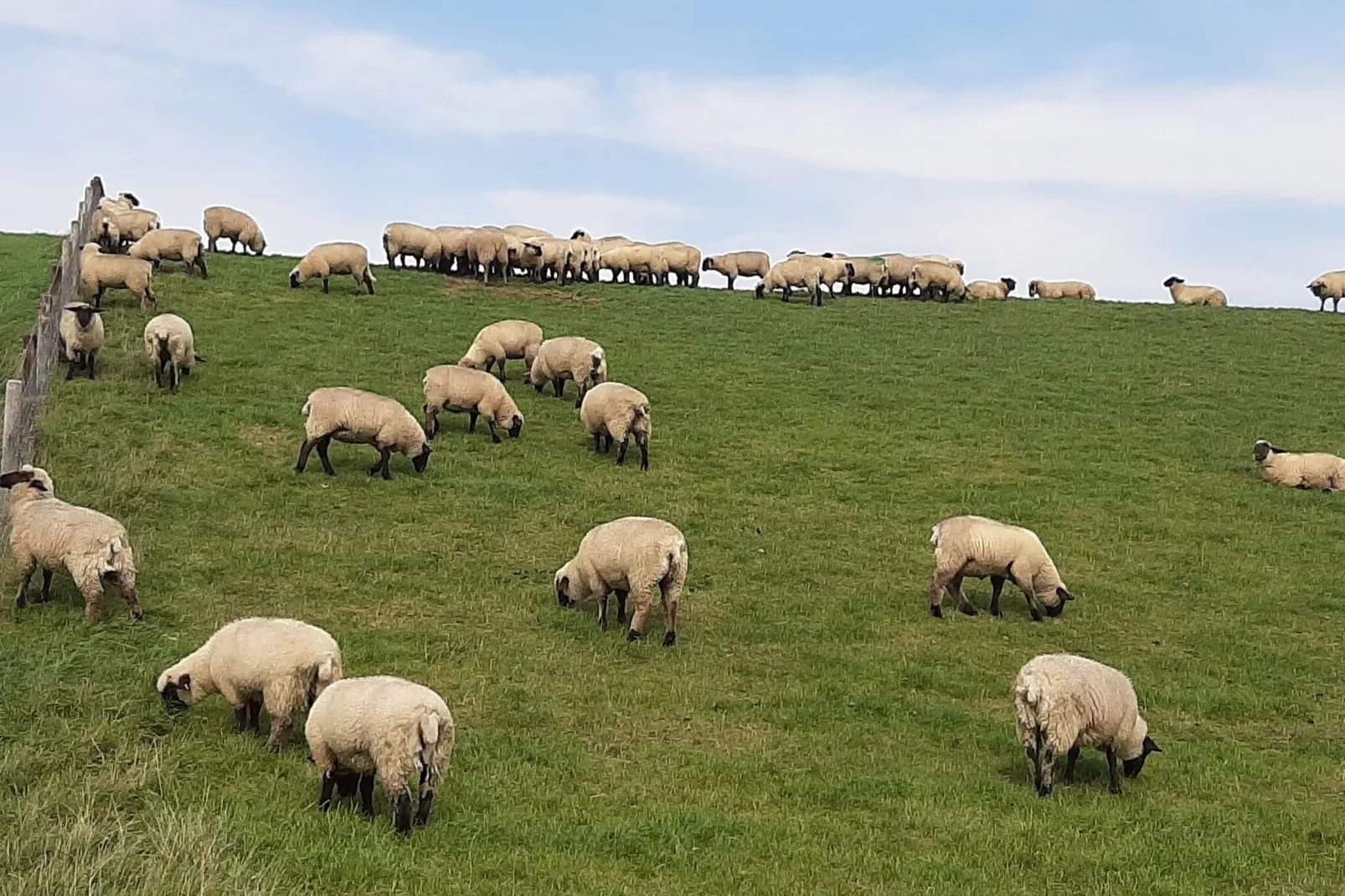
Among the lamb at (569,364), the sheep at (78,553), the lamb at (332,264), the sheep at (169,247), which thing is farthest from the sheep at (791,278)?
the sheep at (78,553)

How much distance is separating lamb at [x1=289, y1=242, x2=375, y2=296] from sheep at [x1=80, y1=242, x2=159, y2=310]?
4.85 m

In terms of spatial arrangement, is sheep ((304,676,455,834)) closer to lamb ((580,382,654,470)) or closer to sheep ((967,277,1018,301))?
lamb ((580,382,654,470))

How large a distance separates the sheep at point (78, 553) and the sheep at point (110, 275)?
15.3 meters

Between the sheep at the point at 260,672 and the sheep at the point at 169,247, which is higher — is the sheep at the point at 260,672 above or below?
below

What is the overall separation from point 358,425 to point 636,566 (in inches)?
273

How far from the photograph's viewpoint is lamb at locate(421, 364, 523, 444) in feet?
65.8

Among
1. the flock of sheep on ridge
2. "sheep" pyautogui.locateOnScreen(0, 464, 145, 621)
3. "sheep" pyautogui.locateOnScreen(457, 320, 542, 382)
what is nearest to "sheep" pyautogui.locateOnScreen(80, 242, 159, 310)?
the flock of sheep on ridge

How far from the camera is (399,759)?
7656mm

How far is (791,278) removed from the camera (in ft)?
120

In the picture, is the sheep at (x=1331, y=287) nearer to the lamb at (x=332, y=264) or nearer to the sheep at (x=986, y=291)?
the sheep at (x=986, y=291)

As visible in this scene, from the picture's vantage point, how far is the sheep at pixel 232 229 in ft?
116

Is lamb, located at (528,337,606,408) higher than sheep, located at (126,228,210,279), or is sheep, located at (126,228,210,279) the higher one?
sheep, located at (126,228,210,279)

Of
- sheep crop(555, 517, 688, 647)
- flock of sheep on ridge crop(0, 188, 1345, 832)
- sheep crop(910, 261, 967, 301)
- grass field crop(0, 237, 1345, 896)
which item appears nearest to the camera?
grass field crop(0, 237, 1345, 896)

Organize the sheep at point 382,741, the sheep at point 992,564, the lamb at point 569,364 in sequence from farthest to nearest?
the lamb at point 569,364, the sheep at point 992,564, the sheep at point 382,741
